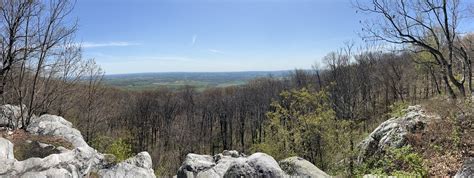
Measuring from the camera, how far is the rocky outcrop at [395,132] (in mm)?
12305

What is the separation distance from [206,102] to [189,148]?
54.6 ft

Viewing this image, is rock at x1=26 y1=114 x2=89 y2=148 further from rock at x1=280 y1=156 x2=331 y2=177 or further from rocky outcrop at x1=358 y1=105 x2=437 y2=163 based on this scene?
rocky outcrop at x1=358 y1=105 x2=437 y2=163

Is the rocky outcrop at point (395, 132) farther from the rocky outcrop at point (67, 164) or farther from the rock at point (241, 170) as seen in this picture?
the rocky outcrop at point (67, 164)

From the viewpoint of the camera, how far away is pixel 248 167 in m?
9.58

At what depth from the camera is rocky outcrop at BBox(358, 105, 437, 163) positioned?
12.3 metres

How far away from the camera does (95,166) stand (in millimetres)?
11148

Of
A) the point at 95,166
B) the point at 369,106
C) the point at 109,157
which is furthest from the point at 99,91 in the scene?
the point at 369,106

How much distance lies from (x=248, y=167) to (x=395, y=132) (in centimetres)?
652

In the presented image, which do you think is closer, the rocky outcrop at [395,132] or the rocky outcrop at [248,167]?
the rocky outcrop at [248,167]

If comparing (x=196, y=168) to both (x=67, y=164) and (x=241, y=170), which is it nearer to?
(x=241, y=170)

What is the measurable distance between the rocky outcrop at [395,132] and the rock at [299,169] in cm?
340

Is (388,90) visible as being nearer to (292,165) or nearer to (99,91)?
(99,91)

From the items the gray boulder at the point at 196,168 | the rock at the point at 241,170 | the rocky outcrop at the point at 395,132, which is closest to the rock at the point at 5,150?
the gray boulder at the point at 196,168

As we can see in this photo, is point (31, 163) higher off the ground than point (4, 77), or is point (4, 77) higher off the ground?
point (4, 77)
